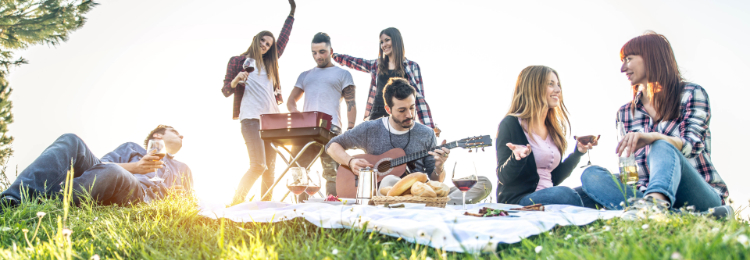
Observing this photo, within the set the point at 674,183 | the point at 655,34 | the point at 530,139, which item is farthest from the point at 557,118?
the point at 674,183

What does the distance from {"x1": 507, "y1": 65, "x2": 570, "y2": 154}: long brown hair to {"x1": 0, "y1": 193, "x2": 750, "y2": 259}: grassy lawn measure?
1444mm

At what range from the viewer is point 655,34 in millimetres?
2883

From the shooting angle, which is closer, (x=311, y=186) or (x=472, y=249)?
(x=472, y=249)

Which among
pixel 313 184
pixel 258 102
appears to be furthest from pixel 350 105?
pixel 313 184

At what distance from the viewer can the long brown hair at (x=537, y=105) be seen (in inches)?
125

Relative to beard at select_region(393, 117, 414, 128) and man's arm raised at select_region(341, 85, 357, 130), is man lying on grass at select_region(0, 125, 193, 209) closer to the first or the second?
beard at select_region(393, 117, 414, 128)

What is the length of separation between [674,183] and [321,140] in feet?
9.83

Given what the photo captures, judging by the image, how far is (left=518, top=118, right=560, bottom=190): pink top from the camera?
3084 millimetres

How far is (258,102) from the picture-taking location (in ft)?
14.9

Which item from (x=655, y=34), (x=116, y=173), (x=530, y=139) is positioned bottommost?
(x=116, y=173)

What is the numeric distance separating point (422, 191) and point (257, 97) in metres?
2.62

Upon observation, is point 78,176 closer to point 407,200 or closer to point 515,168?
point 407,200

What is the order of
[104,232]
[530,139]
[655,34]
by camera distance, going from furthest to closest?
[530,139] < [655,34] < [104,232]

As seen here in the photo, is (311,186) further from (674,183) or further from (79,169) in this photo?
(674,183)
